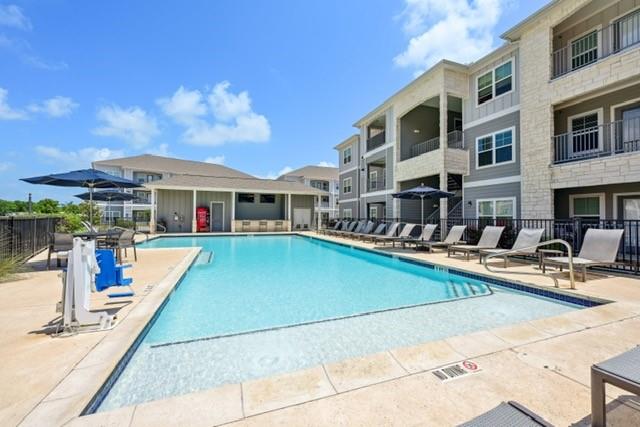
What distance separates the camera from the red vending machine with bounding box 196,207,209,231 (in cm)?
2139

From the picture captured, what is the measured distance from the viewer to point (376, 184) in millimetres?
20609

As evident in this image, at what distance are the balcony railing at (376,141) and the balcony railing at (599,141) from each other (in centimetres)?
1004

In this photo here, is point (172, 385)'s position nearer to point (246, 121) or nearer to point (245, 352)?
point (245, 352)

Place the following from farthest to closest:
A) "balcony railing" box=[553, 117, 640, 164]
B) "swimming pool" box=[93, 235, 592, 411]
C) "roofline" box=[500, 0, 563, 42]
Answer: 1. "roofline" box=[500, 0, 563, 42]
2. "balcony railing" box=[553, 117, 640, 164]
3. "swimming pool" box=[93, 235, 592, 411]

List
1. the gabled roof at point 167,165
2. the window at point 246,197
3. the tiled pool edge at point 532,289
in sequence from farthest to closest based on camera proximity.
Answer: the gabled roof at point 167,165
the window at point 246,197
the tiled pool edge at point 532,289

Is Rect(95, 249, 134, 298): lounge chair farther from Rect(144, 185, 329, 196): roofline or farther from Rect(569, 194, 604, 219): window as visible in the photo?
Rect(144, 185, 329, 196): roofline

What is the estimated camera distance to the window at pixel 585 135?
10195mm

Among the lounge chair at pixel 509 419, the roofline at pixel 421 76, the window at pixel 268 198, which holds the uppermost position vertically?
the roofline at pixel 421 76

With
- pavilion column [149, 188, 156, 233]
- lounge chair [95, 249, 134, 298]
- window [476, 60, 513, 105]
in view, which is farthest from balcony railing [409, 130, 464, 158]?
pavilion column [149, 188, 156, 233]

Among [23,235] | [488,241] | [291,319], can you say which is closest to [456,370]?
[291,319]

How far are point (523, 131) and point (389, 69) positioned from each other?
9023mm

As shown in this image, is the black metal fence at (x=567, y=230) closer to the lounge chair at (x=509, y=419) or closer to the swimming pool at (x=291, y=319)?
the swimming pool at (x=291, y=319)

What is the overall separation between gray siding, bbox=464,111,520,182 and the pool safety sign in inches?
443

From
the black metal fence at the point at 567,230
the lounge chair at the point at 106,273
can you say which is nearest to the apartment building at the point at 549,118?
the black metal fence at the point at 567,230
